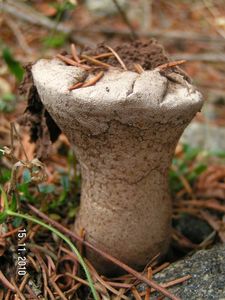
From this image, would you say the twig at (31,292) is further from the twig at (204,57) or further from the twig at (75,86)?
the twig at (204,57)

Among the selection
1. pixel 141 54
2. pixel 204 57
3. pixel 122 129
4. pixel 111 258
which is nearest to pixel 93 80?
pixel 122 129

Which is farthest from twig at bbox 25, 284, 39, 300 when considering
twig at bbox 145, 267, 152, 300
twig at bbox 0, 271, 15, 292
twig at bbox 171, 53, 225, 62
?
twig at bbox 171, 53, 225, 62

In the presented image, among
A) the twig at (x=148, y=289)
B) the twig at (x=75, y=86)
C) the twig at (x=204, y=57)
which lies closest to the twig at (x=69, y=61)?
the twig at (x=75, y=86)

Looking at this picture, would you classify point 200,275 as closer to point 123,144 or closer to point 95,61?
point 123,144

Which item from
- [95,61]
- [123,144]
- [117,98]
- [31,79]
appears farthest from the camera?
[31,79]

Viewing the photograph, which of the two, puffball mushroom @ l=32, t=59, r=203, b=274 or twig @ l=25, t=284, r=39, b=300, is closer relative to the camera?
puffball mushroom @ l=32, t=59, r=203, b=274

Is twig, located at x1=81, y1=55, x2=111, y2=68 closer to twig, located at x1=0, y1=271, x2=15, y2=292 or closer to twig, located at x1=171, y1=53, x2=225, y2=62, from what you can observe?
twig, located at x1=0, y1=271, x2=15, y2=292

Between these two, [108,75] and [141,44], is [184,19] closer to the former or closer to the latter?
[141,44]
